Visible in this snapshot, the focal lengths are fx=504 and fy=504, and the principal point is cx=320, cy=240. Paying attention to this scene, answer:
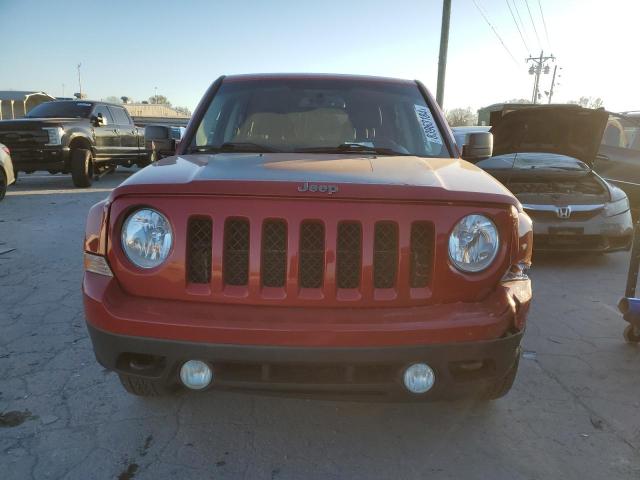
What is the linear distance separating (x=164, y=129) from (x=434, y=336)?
264 centimetres

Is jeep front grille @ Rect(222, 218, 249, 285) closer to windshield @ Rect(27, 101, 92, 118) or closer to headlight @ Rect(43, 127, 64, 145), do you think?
headlight @ Rect(43, 127, 64, 145)

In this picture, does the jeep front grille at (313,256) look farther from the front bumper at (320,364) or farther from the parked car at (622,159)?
the parked car at (622,159)

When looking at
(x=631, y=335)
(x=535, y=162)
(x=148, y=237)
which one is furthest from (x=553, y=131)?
(x=148, y=237)

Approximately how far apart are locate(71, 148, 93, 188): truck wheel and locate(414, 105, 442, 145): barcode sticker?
9.58 meters

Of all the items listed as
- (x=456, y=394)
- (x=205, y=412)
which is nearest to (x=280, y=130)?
(x=205, y=412)

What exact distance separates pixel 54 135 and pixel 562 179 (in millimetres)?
9492

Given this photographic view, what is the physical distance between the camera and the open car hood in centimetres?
598

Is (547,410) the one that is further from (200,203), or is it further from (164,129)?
(164,129)

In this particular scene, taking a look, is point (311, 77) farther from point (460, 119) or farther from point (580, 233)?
point (460, 119)

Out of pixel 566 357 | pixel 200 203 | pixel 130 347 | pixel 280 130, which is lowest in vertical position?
pixel 566 357

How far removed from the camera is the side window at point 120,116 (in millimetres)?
12945

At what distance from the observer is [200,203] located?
190 centimetres

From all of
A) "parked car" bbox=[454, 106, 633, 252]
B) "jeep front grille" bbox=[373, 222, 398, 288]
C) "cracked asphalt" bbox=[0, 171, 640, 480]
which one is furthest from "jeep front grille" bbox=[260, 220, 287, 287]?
"parked car" bbox=[454, 106, 633, 252]

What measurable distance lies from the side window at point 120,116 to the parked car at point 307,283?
12069 millimetres
